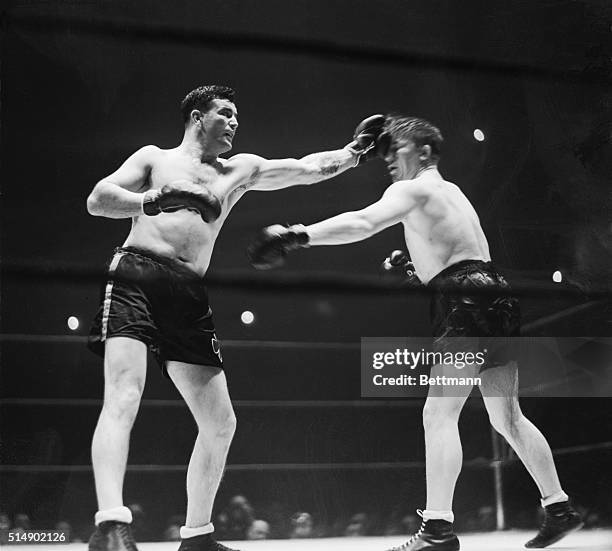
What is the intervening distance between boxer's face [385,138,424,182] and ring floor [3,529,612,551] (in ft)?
4.46

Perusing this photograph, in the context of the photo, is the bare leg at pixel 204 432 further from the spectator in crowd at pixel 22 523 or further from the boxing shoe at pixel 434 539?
the boxing shoe at pixel 434 539

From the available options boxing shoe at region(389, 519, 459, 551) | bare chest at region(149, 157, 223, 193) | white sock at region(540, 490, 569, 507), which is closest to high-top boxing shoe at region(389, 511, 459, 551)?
boxing shoe at region(389, 519, 459, 551)

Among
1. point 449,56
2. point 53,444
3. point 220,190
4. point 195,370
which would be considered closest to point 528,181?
point 449,56

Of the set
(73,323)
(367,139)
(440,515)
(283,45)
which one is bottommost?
(440,515)

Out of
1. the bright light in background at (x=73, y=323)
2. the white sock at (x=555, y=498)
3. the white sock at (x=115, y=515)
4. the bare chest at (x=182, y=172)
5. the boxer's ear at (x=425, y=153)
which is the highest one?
the boxer's ear at (x=425, y=153)

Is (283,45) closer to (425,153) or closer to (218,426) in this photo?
(425,153)

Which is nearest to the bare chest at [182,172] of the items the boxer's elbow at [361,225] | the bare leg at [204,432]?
the boxer's elbow at [361,225]

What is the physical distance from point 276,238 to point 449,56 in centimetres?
117

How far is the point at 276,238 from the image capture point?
310cm

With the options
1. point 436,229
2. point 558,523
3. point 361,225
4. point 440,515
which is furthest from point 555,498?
point 361,225

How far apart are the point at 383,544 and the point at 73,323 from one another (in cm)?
136

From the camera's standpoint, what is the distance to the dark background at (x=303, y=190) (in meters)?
3.17

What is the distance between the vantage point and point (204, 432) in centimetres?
307

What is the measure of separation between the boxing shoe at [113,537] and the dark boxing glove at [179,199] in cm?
101
